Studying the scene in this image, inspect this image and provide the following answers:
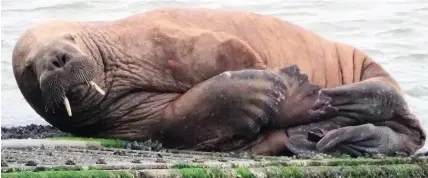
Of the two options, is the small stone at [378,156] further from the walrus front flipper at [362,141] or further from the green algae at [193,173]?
the green algae at [193,173]

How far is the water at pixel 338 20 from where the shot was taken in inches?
526

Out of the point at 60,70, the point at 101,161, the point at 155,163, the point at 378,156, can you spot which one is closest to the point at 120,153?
the point at 60,70

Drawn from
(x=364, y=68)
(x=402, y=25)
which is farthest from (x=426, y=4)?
(x=364, y=68)

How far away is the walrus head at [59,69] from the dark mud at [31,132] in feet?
1.39

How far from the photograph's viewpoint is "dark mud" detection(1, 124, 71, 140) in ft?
29.6

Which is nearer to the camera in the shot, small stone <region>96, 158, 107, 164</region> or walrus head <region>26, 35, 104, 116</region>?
small stone <region>96, 158, 107, 164</region>

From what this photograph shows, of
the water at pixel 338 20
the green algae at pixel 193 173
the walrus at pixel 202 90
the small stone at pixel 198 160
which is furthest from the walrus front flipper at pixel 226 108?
the water at pixel 338 20

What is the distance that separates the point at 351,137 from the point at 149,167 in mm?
2000

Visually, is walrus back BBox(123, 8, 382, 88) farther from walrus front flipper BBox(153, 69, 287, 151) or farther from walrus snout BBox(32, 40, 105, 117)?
walrus snout BBox(32, 40, 105, 117)

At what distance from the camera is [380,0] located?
18.4 m

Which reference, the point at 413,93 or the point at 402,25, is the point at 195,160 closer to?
the point at 413,93

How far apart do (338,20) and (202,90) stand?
26.4ft

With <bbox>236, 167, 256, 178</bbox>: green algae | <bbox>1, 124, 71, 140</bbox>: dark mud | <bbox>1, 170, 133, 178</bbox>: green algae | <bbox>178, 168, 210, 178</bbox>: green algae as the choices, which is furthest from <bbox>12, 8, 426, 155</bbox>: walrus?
<bbox>1, 170, 133, 178</bbox>: green algae

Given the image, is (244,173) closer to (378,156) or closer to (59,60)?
(378,156)
